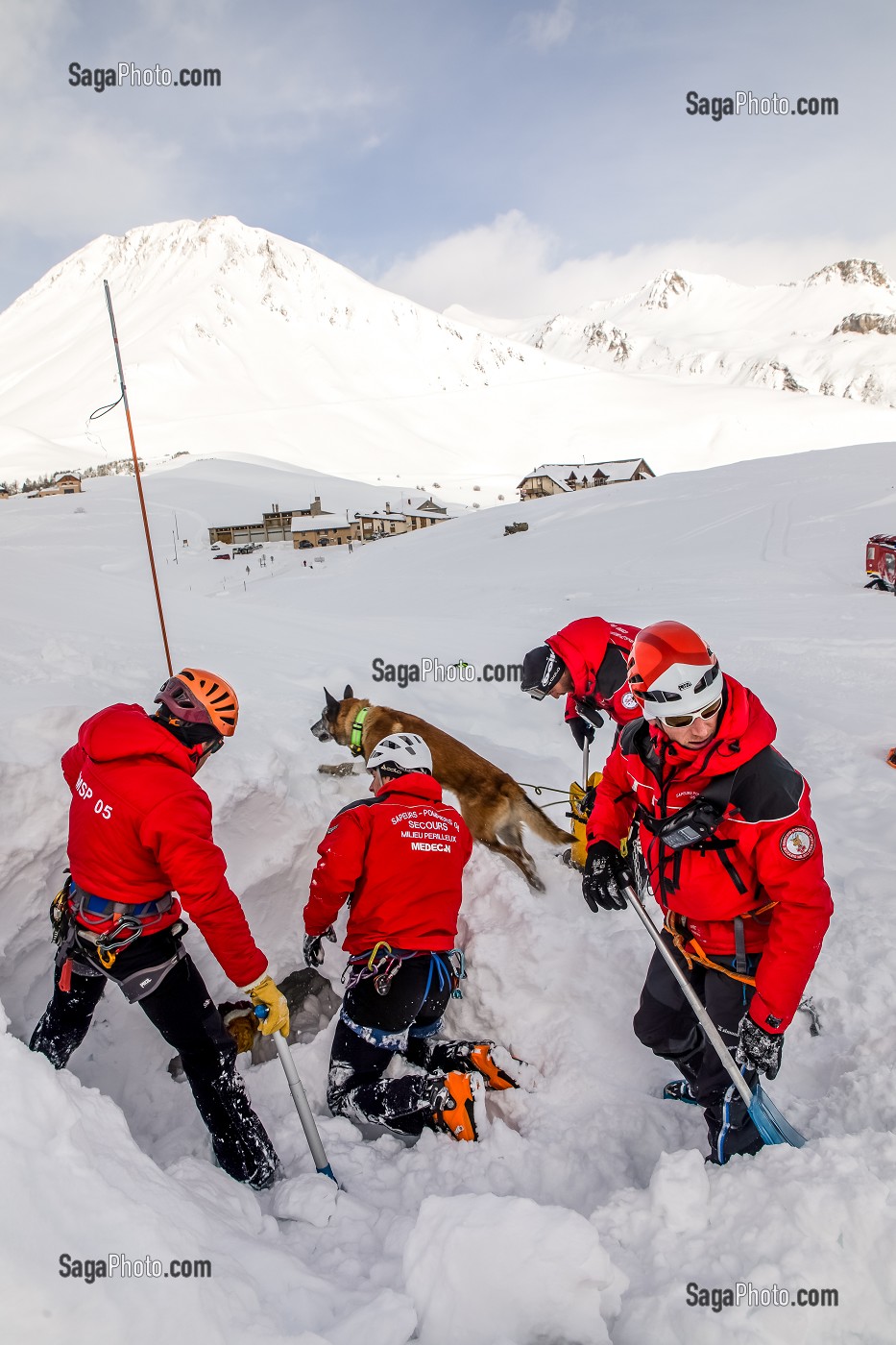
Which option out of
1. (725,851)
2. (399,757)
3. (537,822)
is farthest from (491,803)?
(725,851)

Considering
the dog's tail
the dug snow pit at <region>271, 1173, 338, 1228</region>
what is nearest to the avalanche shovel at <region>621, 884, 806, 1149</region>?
the dug snow pit at <region>271, 1173, 338, 1228</region>

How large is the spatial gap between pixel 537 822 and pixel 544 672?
4.01ft

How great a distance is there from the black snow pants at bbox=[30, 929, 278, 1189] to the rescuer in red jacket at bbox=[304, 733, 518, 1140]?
61 cm

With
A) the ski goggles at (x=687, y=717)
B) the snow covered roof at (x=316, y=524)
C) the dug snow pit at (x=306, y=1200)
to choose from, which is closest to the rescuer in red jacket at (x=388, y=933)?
the dug snow pit at (x=306, y=1200)

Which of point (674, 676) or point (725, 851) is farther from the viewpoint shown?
point (725, 851)

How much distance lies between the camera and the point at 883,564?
16953 mm

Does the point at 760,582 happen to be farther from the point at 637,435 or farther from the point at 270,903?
the point at 637,435

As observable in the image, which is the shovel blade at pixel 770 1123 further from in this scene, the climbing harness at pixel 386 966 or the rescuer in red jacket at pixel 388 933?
the climbing harness at pixel 386 966

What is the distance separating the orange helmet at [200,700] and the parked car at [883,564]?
17291mm

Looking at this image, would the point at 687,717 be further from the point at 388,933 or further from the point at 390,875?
the point at 388,933

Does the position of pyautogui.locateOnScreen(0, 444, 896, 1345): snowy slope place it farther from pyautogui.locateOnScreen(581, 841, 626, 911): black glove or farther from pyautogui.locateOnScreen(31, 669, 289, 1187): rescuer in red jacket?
pyautogui.locateOnScreen(581, 841, 626, 911): black glove

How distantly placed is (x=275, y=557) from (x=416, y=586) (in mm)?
20623

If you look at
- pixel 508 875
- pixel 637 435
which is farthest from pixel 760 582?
pixel 637 435

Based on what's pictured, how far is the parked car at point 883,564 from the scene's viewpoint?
1645 cm
